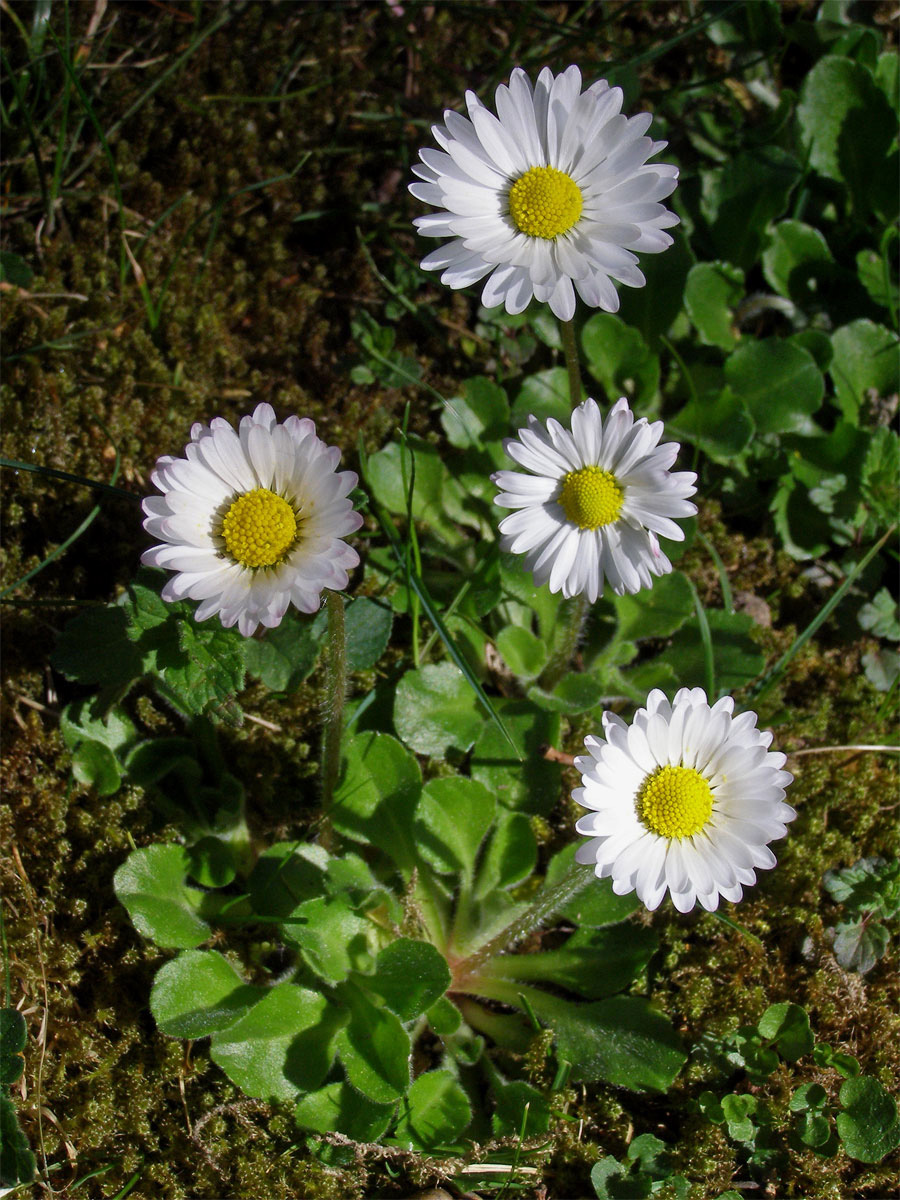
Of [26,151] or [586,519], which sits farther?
[26,151]

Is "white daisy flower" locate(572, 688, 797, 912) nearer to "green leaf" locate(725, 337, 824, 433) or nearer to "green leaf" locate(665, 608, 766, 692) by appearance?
"green leaf" locate(665, 608, 766, 692)

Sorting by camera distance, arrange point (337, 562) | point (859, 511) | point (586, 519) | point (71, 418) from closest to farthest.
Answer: point (337, 562), point (586, 519), point (71, 418), point (859, 511)

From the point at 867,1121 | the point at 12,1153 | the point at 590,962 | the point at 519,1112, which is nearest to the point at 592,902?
the point at 590,962

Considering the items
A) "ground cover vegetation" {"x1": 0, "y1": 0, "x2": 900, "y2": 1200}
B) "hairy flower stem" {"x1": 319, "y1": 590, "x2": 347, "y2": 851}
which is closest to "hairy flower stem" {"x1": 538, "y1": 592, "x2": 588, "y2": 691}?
"ground cover vegetation" {"x1": 0, "y1": 0, "x2": 900, "y2": 1200}

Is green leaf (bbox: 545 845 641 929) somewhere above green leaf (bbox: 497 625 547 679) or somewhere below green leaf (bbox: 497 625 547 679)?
below

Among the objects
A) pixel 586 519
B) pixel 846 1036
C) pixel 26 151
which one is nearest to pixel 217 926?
pixel 586 519

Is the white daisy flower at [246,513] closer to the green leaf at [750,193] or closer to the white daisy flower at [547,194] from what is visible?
the white daisy flower at [547,194]

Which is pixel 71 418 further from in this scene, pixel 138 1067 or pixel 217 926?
pixel 138 1067
